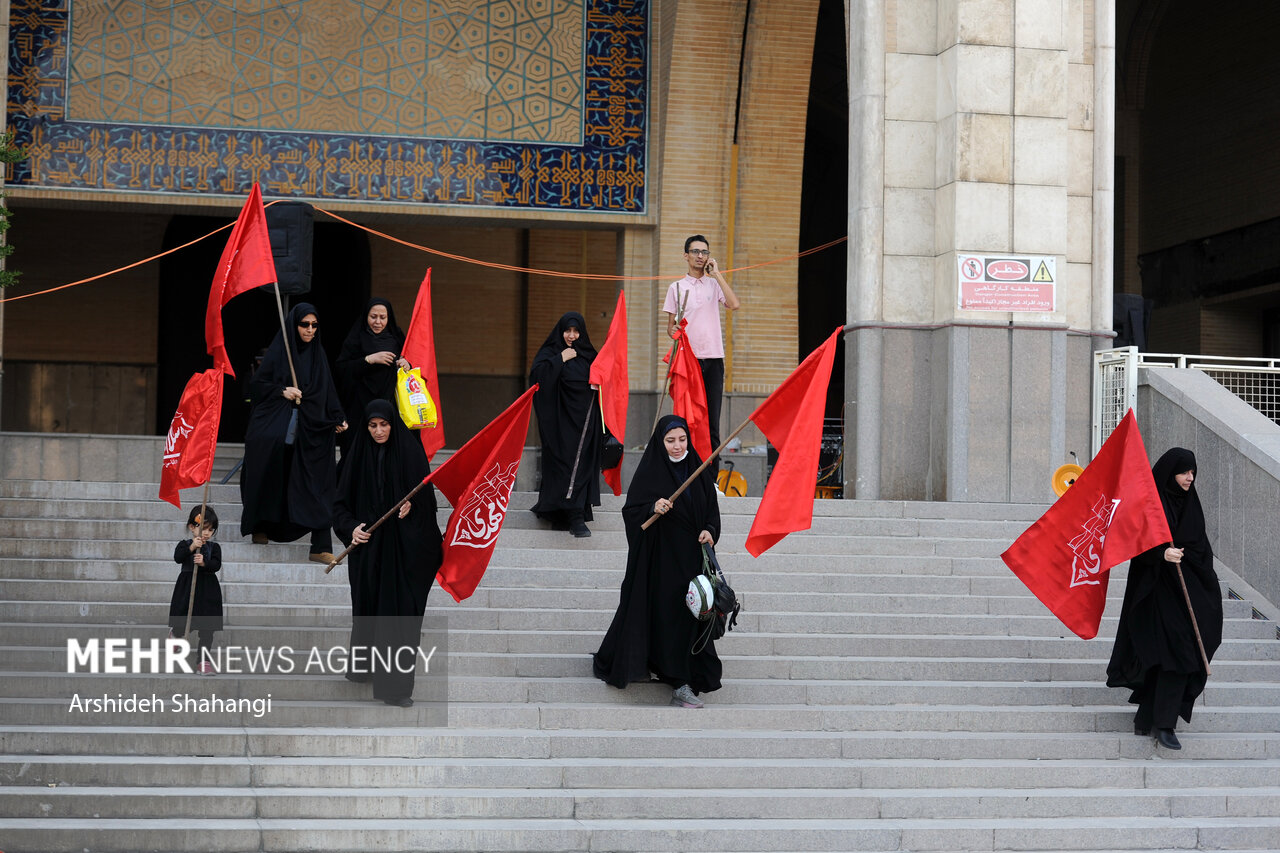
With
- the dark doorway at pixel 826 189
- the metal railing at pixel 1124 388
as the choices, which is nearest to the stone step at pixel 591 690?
the metal railing at pixel 1124 388

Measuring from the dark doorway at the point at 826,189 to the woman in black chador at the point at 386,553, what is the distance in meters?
12.5

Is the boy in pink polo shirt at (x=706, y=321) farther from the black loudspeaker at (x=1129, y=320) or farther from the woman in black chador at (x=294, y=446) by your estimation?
the black loudspeaker at (x=1129, y=320)

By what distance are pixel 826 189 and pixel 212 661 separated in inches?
657

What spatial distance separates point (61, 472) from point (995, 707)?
7.37 meters

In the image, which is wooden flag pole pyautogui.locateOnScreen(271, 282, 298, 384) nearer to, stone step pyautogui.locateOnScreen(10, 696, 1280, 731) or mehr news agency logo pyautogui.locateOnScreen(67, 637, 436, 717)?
mehr news agency logo pyautogui.locateOnScreen(67, 637, 436, 717)

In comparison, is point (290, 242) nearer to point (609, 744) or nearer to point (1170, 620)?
point (609, 744)

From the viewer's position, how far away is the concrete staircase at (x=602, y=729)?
6461mm

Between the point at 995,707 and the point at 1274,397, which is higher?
the point at 1274,397

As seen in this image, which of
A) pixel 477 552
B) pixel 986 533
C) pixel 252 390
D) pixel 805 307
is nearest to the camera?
pixel 477 552

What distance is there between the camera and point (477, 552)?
25.2ft

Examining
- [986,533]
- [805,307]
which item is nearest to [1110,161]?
[986,533]

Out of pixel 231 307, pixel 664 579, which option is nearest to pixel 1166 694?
pixel 664 579

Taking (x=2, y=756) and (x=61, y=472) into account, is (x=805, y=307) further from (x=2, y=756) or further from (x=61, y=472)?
(x=2, y=756)

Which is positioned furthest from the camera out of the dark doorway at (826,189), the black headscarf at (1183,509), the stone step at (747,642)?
the dark doorway at (826,189)
